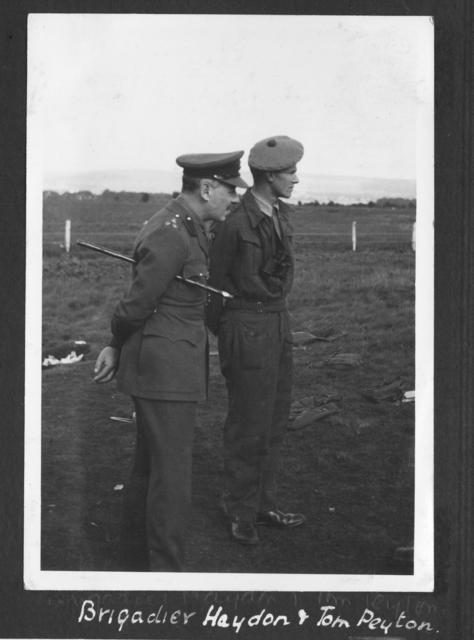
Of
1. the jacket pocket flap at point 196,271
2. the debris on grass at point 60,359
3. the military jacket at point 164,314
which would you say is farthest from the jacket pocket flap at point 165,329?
the debris on grass at point 60,359

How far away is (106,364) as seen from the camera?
598 centimetres

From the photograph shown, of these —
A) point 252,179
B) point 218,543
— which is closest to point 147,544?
point 218,543

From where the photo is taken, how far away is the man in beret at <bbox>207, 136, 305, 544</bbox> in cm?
613

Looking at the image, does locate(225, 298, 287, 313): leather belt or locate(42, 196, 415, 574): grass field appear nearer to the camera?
locate(42, 196, 415, 574): grass field

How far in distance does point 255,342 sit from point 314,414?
18.2 inches

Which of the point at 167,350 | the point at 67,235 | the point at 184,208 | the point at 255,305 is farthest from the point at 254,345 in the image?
the point at 67,235

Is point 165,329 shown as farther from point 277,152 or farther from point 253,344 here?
point 277,152

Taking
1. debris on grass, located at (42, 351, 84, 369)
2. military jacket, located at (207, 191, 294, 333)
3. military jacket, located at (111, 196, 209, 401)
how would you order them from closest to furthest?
military jacket, located at (111, 196, 209, 401), debris on grass, located at (42, 351, 84, 369), military jacket, located at (207, 191, 294, 333)

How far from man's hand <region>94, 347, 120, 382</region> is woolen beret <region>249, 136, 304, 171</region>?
3.69ft

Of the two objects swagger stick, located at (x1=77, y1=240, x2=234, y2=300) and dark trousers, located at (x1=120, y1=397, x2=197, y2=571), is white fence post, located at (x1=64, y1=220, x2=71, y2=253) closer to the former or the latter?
swagger stick, located at (x1=77, y1=240, x2=234, y2=300)

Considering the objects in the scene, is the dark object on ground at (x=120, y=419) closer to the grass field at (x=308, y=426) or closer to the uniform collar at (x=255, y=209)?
the grass field at (x=308, y=426)

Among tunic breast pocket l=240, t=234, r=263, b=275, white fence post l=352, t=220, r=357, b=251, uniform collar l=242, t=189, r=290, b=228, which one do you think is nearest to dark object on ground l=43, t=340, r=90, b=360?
tunic breast pocket l=240, t=234, r=263, b=275

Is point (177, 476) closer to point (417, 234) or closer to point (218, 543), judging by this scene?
point (218, 543)

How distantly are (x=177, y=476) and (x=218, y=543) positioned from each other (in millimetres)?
395
